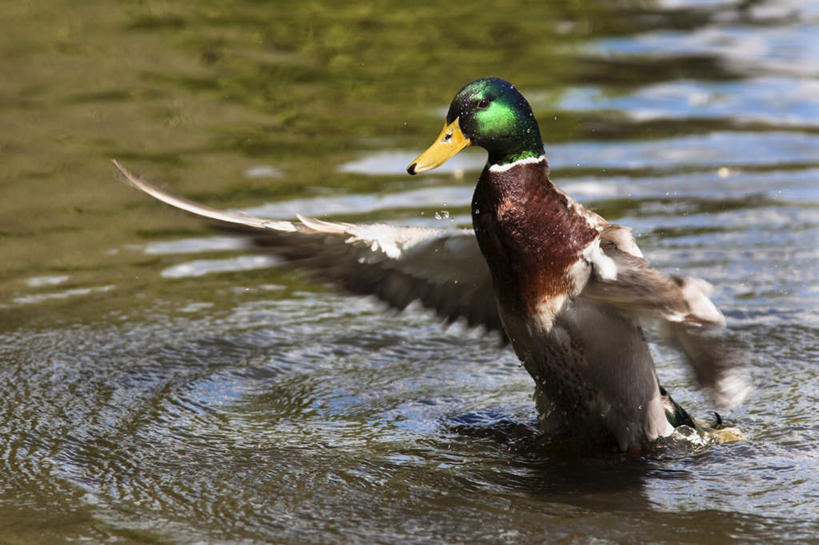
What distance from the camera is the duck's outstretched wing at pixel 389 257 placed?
4.87 meters

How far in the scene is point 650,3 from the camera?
1230 centimetres

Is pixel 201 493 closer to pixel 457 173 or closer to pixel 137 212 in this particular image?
pixel 137 212

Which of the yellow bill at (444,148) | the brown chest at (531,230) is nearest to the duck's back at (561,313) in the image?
the brown chest at (531,230)

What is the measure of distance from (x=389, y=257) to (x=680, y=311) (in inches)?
54.2

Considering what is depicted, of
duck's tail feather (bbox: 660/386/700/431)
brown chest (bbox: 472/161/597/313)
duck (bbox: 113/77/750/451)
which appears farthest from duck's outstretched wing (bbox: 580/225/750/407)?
duck's tail feather (bbox: 660/386/700/431)

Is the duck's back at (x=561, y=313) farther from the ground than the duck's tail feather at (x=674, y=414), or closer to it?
farther from the ground

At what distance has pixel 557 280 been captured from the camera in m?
4.48

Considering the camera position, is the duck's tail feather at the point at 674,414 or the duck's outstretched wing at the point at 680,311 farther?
the duck's tail feather at the point at 674,414

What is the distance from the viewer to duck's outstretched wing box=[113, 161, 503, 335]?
4.87 meters

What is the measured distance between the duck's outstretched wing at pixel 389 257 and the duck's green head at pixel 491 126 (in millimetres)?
373

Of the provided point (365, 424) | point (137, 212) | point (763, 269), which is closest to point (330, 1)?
→ point (137, 212)

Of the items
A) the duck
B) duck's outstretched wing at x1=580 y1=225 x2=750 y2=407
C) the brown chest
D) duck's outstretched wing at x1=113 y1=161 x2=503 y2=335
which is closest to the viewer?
duck's outstretched wing at x1=580 y1=225 x2=750 y2=407

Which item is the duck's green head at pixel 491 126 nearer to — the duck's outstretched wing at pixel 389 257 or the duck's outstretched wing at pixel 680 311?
the duck's outstretched wing at pixel 389 257

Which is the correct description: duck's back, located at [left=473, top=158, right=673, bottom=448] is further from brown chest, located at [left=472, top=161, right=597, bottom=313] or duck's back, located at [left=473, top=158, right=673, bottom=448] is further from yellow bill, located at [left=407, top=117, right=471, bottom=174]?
yellow bill, located at [left=407, top=117, right=471, bottom=174]
